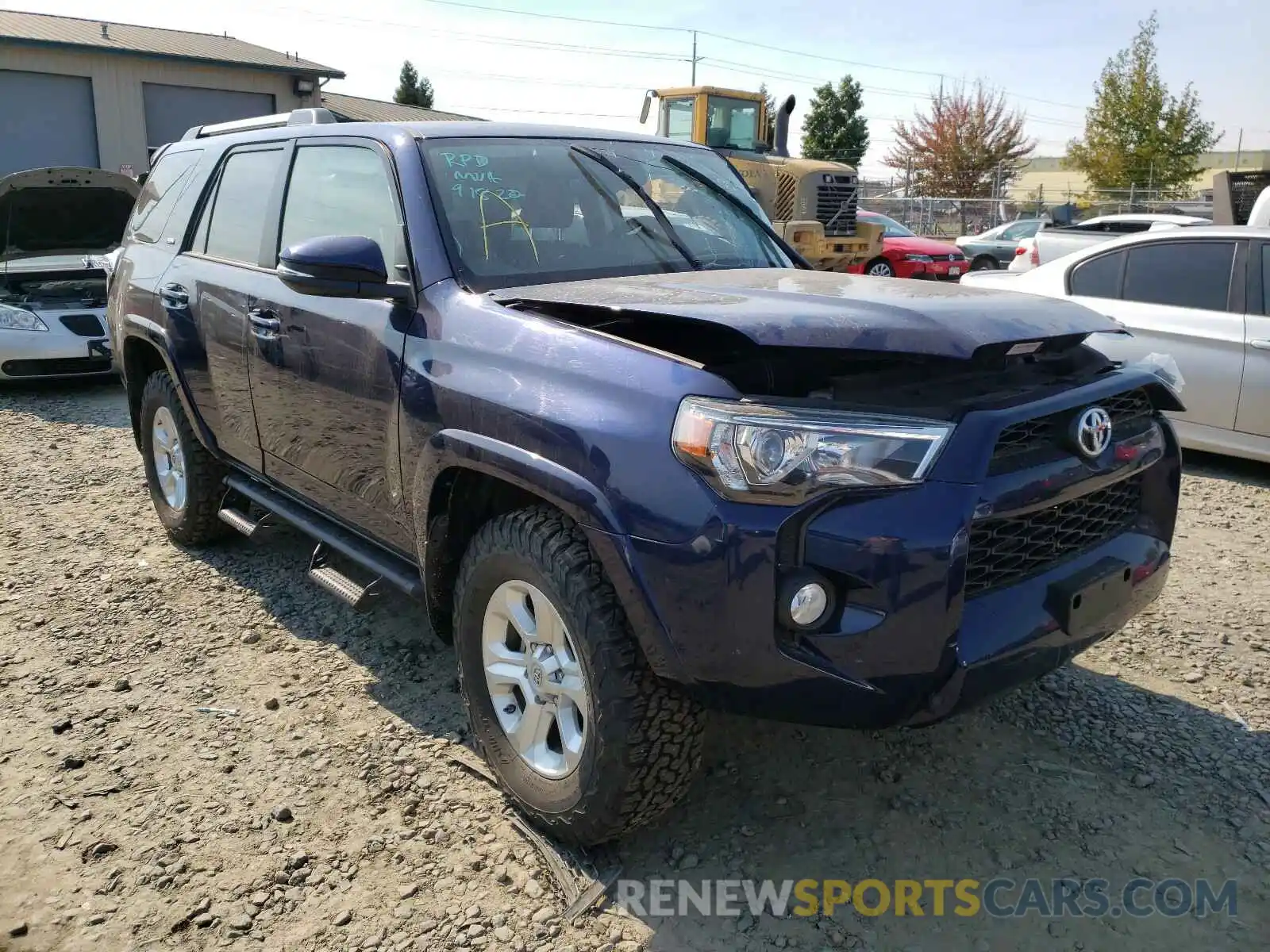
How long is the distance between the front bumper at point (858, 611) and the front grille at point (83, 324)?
8152 mm

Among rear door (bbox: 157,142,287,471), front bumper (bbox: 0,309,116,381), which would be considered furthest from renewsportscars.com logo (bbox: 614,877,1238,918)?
front bumper (bbox: 0,309,116,381)

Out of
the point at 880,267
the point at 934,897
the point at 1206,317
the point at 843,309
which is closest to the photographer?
the point at 843,309

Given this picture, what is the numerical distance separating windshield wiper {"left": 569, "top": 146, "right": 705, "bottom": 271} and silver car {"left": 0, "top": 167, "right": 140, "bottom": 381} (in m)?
6.19

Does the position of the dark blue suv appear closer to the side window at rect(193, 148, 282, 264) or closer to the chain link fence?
the side window at rect(193, 148, 282, 264)

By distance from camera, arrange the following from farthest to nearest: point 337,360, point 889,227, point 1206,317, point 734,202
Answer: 1. point 889,227
2. point 1206,317
3. point 734,202
4. point 337,360

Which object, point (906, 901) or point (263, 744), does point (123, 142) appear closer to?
point (263, 744)

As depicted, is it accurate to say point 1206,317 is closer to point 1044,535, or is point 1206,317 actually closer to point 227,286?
point 1044,535

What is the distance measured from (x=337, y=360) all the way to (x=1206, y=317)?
17.7 feet

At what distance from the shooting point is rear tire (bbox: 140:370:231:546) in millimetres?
4695

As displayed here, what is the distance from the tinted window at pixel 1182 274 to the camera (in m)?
6.23

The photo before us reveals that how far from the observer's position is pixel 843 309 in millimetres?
2408

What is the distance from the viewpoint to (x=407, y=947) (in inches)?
95.0

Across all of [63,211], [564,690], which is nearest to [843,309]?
[564,690]

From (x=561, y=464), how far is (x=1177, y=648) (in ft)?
9.15
